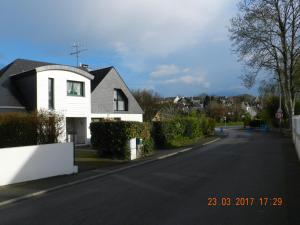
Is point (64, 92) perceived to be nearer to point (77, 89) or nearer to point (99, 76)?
point (77, 89)

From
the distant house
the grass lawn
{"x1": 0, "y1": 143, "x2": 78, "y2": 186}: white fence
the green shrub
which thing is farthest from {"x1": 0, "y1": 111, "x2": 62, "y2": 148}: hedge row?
the distant house

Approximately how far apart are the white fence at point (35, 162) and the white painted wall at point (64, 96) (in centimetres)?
1230

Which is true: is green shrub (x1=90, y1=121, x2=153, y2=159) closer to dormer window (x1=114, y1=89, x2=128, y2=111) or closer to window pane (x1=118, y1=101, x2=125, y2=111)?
dormer window (x1=114, y1=89, x2=128, y2=111)

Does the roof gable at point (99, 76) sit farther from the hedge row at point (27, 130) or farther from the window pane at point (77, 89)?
the hedge row at point (27, 130)

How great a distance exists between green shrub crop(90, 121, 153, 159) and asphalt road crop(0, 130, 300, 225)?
586cm

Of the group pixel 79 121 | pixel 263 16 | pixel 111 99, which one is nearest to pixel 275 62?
pixel 263 16

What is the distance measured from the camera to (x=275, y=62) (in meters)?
38.7

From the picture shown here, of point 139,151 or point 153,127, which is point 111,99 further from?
point 139,151

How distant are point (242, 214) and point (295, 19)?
104ft

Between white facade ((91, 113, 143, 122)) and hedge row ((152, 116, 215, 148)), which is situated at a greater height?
white facade ((91, 113, 143, 122))

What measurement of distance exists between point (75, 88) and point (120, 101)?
7650mm

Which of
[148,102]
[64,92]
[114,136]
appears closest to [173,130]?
[64,92]

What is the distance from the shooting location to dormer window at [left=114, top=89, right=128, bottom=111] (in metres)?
36.3

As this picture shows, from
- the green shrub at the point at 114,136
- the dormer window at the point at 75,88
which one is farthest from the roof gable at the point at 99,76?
the green shrub at the point at 114,136
